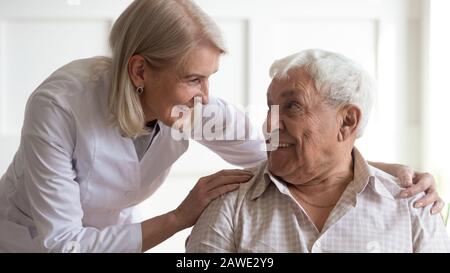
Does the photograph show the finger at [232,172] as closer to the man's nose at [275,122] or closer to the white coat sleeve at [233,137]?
the man's nose at [275,122]

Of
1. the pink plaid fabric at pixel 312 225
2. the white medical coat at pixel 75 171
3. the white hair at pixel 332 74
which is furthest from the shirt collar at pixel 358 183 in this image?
the white medical coat at pixel 75 171

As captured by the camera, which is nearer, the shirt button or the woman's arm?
the woman's arm

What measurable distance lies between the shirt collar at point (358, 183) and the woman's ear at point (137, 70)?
0.33 metres

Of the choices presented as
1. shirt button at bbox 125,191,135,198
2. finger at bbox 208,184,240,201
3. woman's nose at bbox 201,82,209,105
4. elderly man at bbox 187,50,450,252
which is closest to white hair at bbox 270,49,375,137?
elderly man at bbox 187,50,450,252

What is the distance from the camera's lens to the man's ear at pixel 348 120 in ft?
3.90

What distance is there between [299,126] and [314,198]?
0.17 m

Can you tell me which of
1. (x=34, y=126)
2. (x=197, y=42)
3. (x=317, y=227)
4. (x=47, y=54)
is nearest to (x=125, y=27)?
(x=197, y=42)

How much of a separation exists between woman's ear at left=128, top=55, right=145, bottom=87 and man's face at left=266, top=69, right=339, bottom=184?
27 cm

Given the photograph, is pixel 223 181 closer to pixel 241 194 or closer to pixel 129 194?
pixel 241 194

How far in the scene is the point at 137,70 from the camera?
1.19 metres

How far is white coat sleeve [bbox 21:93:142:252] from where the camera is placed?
112 centimetres

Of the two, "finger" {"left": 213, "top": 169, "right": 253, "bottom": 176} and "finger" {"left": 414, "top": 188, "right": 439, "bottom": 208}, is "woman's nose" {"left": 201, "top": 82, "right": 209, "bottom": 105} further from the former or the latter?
"finger" {"left": 414, "top": 188, "right": 439, "bottom": 208}

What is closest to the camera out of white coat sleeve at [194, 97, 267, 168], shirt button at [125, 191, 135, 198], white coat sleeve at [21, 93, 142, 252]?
white coat sleeve at [21, 93, 142, 252]

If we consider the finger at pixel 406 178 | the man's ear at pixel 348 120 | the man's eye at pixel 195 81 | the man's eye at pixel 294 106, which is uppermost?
the man's eye at pixel 195 81
